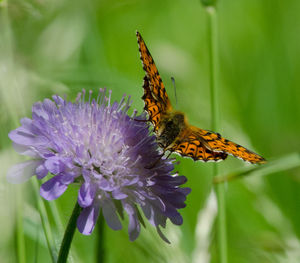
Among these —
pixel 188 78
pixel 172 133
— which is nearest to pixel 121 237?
pixel 172 133

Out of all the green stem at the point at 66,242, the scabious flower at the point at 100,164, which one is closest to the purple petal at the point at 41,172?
the scabious flower at the point at 100,164

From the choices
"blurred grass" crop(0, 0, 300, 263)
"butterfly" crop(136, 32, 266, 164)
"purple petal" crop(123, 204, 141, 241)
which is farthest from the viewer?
"blurred grass" crop(0, 0, 300, 263)

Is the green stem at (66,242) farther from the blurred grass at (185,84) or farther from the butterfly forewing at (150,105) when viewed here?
the butterfly forewing at (150,105)

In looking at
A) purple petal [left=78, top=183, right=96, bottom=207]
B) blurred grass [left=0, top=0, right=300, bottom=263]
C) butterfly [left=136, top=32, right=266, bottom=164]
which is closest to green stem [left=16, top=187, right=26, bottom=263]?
blurred grass [left=0, top=0, right=300, bottom=263]

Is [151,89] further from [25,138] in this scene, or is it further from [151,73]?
[25,138]

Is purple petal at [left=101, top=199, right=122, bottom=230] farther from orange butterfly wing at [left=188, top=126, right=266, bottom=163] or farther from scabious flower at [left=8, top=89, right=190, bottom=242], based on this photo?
orange butterfly wing at [left=188, top=126, right=266, bottom=163]
